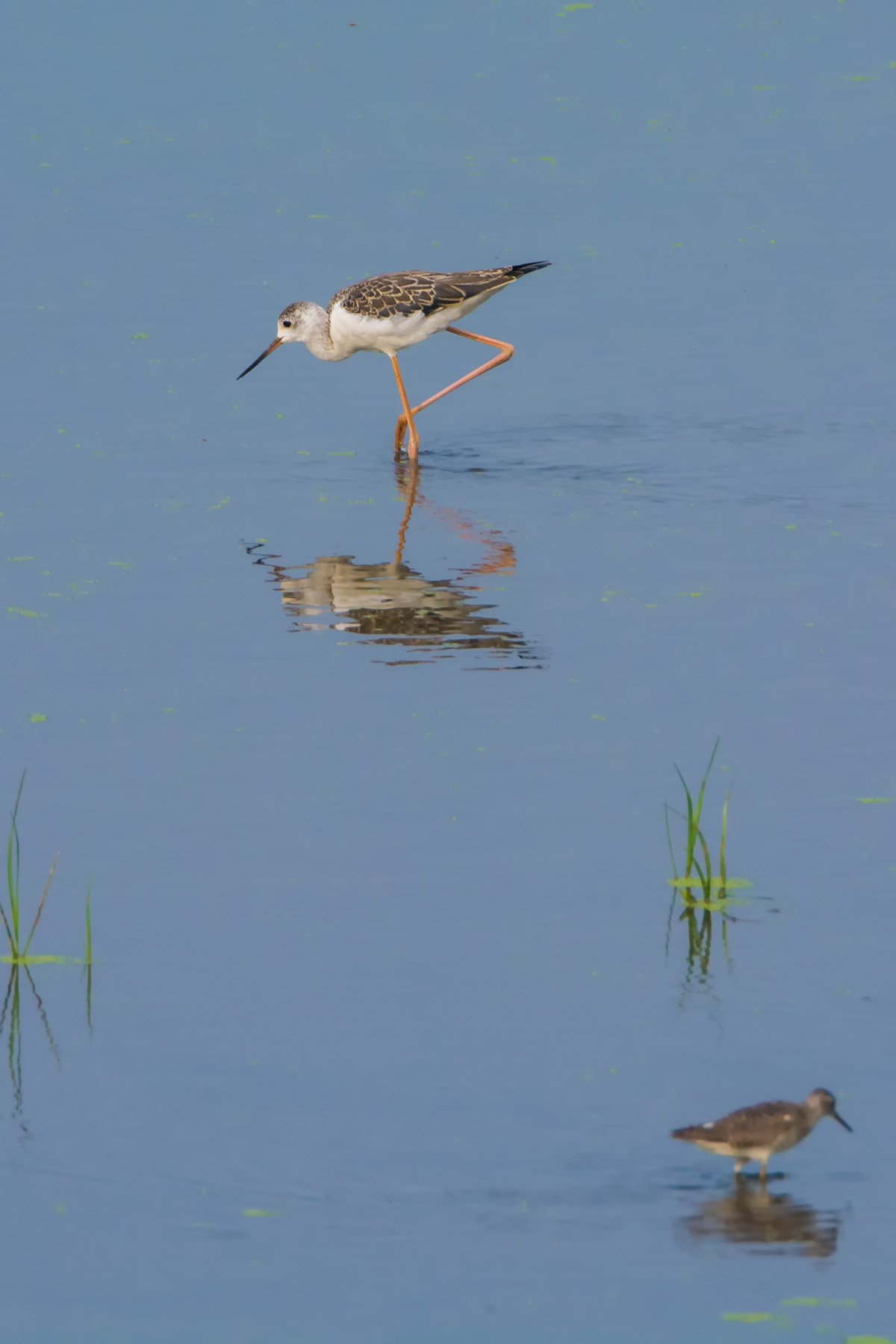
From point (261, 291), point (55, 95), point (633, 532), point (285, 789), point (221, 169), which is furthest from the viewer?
point (55, 95)

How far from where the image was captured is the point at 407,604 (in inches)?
531

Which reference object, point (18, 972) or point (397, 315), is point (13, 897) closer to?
point (18, 972)

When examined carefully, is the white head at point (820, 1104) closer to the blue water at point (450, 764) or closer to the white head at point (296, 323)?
the blue water at point (450, 764)

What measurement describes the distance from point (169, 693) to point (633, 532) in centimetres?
426

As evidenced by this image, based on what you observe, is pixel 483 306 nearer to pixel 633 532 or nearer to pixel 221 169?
pixel 221 169

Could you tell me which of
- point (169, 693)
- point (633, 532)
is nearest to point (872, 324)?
point (633, 532)

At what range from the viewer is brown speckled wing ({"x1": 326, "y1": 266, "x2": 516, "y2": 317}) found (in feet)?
57.2

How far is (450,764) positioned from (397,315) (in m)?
7.66

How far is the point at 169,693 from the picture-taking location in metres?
11.8

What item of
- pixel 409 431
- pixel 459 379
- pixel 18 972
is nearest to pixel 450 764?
pixel 18 972

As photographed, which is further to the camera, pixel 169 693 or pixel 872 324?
pixel 872 324

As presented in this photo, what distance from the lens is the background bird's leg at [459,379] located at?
17297mm

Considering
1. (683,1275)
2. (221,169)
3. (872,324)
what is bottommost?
(683,1275)

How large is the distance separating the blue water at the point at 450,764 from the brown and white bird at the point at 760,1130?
0.22 metres
